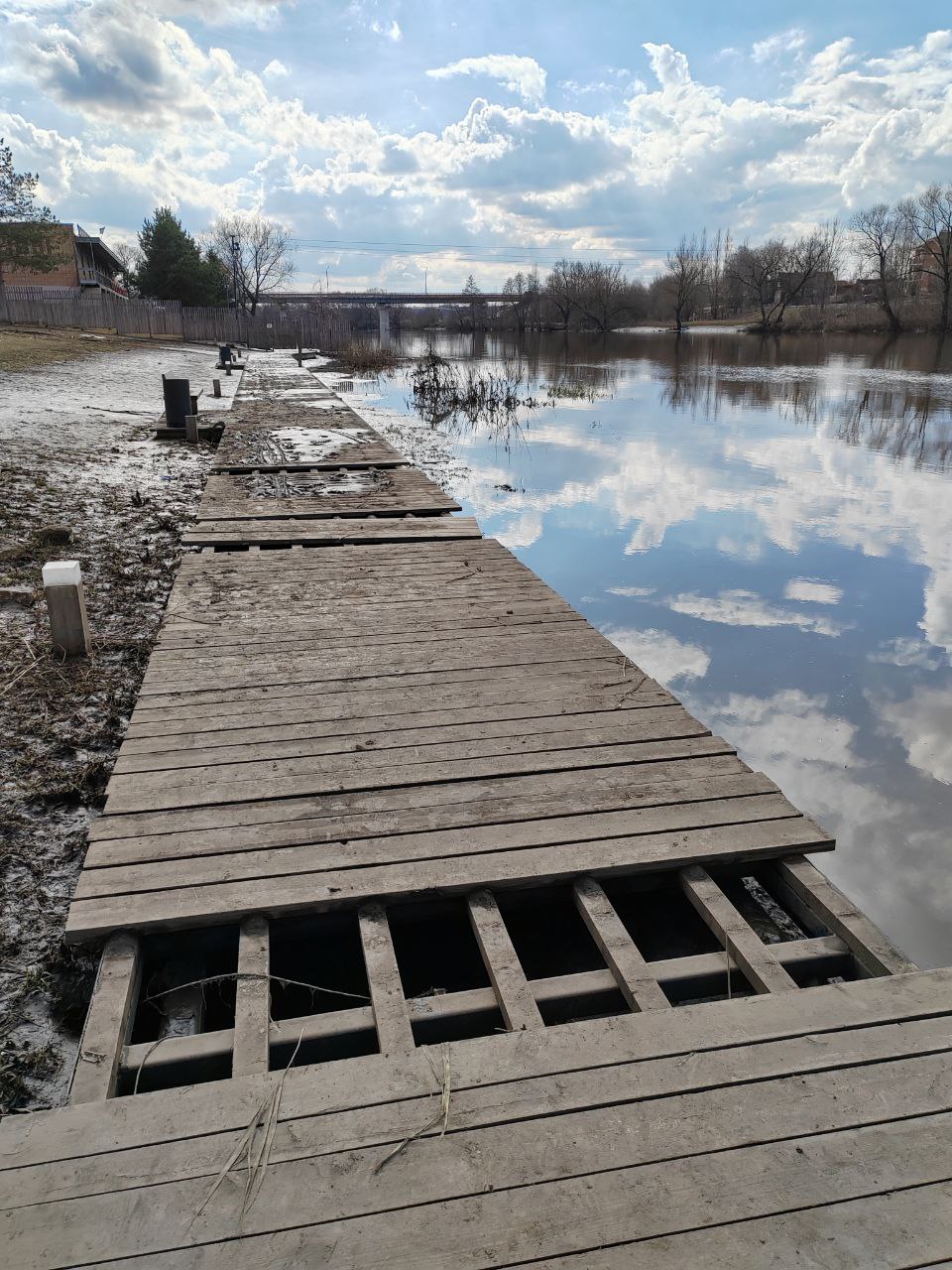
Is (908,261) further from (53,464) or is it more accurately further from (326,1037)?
(326,1037)

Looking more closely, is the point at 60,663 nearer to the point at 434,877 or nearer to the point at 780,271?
the point at 434,877

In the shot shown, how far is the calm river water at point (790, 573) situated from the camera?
13.6 ft

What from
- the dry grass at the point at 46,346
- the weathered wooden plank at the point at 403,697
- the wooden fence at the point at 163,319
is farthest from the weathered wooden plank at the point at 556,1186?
the wooden fence at the point at 163,319

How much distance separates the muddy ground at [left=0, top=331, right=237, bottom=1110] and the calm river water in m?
3.11

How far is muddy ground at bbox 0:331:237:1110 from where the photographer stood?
2340mm

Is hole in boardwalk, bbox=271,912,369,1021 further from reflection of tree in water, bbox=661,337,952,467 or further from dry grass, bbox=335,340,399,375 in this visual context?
dry grass, bbox=335,340,399,375

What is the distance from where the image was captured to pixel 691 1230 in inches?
58.6

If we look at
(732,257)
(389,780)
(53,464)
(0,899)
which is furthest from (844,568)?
(732,257)

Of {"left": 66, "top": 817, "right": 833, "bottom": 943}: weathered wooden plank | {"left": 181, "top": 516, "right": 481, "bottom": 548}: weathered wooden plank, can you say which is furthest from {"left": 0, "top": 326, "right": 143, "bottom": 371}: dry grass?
{"left": 66, "top": 817, "right": 833, "bottom": 943}: weathered wooden plank

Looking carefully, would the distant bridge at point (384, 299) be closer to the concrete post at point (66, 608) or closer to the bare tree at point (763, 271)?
the bare tree at point (763, 271)

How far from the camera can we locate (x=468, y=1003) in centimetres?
207

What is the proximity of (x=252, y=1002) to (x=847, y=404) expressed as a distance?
70.1 ft

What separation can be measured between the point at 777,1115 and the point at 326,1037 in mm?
1043

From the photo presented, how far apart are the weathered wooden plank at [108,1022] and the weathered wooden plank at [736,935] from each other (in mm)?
1602
